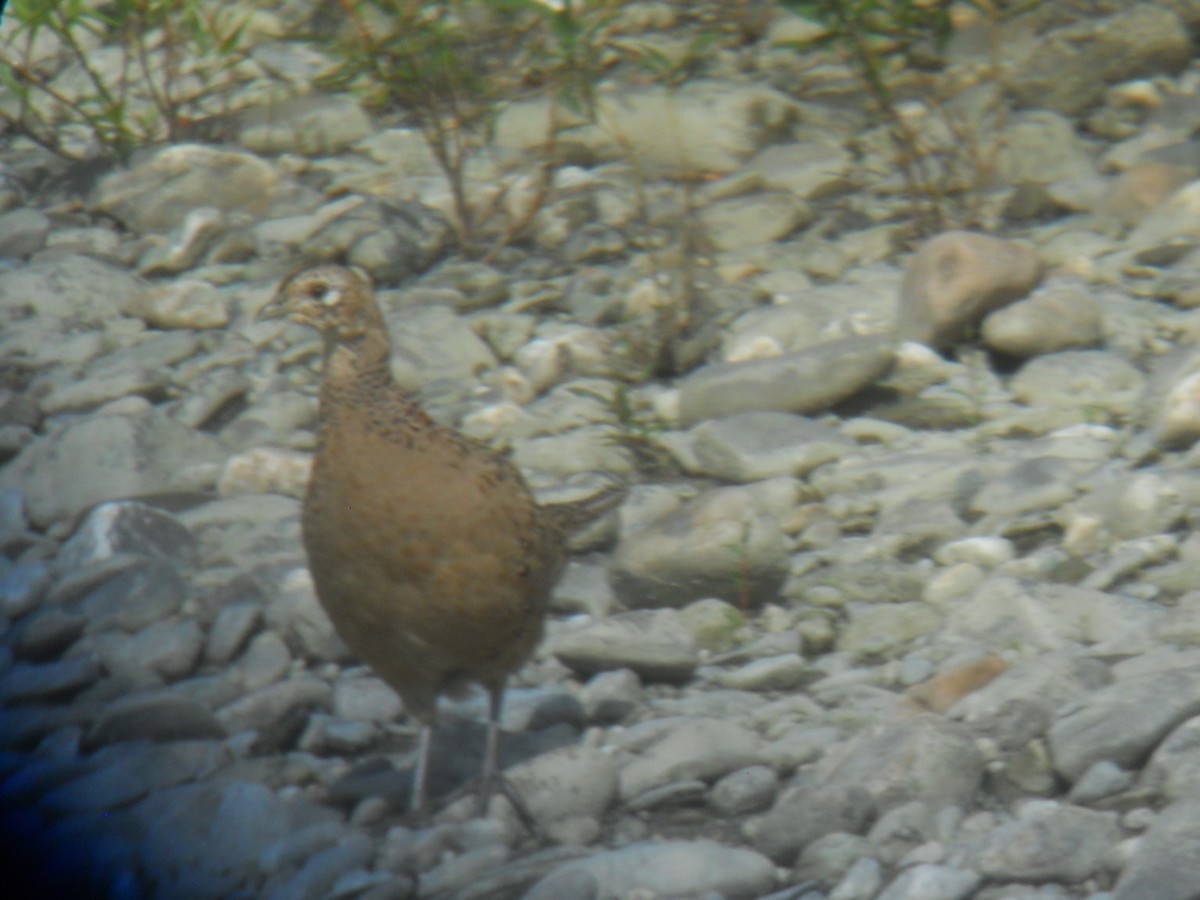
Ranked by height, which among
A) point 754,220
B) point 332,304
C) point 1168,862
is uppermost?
point 332,304

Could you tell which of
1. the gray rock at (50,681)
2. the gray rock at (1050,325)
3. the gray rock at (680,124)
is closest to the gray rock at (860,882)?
the gray rock at (50,681)

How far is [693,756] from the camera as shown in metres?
3.67

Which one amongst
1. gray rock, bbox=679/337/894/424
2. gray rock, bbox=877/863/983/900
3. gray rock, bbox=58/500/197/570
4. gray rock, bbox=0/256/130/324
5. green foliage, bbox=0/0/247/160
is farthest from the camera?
green foliage, bbox=0/0/247/160

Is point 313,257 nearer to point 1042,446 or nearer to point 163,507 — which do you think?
point 163,507

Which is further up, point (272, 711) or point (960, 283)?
point (960, 283)

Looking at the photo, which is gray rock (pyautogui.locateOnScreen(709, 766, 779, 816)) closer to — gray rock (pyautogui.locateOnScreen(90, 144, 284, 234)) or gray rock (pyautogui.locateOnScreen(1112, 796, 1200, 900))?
gray rock (pyautogui.locateOnScreen(1112, 796, 1200, 900))

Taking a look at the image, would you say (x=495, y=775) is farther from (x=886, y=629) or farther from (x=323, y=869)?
(x=886, y=629)

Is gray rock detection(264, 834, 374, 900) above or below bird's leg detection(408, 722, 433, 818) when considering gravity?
above

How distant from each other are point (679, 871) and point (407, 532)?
0.92 metres

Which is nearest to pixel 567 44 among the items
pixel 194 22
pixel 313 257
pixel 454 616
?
pixel 313 257

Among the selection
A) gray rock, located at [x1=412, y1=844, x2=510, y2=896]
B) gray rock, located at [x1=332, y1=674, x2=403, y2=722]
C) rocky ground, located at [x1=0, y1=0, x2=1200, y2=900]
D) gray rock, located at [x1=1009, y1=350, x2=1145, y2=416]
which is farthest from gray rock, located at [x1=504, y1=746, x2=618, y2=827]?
gray rock, located at [x1=1009, y1=350, x2=1145, y2=416]

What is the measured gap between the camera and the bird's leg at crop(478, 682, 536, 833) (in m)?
3.68

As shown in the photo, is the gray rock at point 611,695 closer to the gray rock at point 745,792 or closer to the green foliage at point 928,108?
the gray rock at point 745,792

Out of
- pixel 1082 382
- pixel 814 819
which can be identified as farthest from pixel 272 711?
pixel 1082 382
